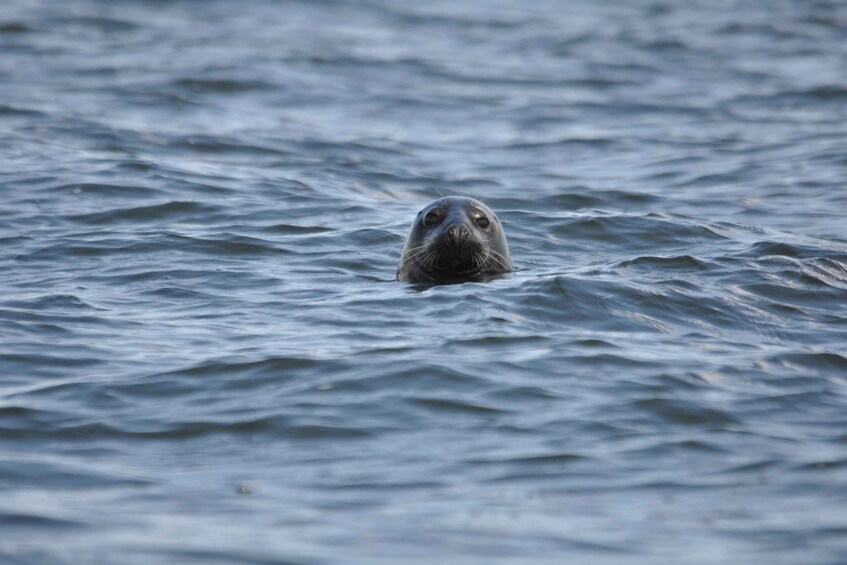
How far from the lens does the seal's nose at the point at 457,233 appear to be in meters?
10.8

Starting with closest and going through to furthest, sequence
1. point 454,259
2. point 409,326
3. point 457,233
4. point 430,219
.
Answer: point 409,326 < point 457,233 < point 454,259 < point 430,219

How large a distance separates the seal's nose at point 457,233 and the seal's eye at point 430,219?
40cm

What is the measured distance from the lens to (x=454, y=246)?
1079 cm

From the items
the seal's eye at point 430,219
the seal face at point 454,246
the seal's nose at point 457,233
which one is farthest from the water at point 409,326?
the seal's eye at point 430,219

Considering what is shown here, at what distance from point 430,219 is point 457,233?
51 cm

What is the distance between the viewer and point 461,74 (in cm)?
2394

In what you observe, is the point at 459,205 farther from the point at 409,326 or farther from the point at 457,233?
the point at 409,326

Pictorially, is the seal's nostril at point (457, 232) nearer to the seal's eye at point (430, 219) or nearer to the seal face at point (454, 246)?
the seal face at point (454, 246)

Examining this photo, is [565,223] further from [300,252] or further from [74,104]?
[74,104]

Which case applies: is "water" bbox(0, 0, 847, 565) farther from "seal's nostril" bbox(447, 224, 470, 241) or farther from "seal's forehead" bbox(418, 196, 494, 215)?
"seal's forehead" bbox(418, 196, 494, 215)

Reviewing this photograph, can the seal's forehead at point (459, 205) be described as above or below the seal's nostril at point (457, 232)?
above

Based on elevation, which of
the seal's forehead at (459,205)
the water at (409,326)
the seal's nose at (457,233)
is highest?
the seal's forehead at (459,205)

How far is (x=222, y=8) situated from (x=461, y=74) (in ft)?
24.2

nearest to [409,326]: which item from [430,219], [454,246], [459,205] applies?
[454,246]
